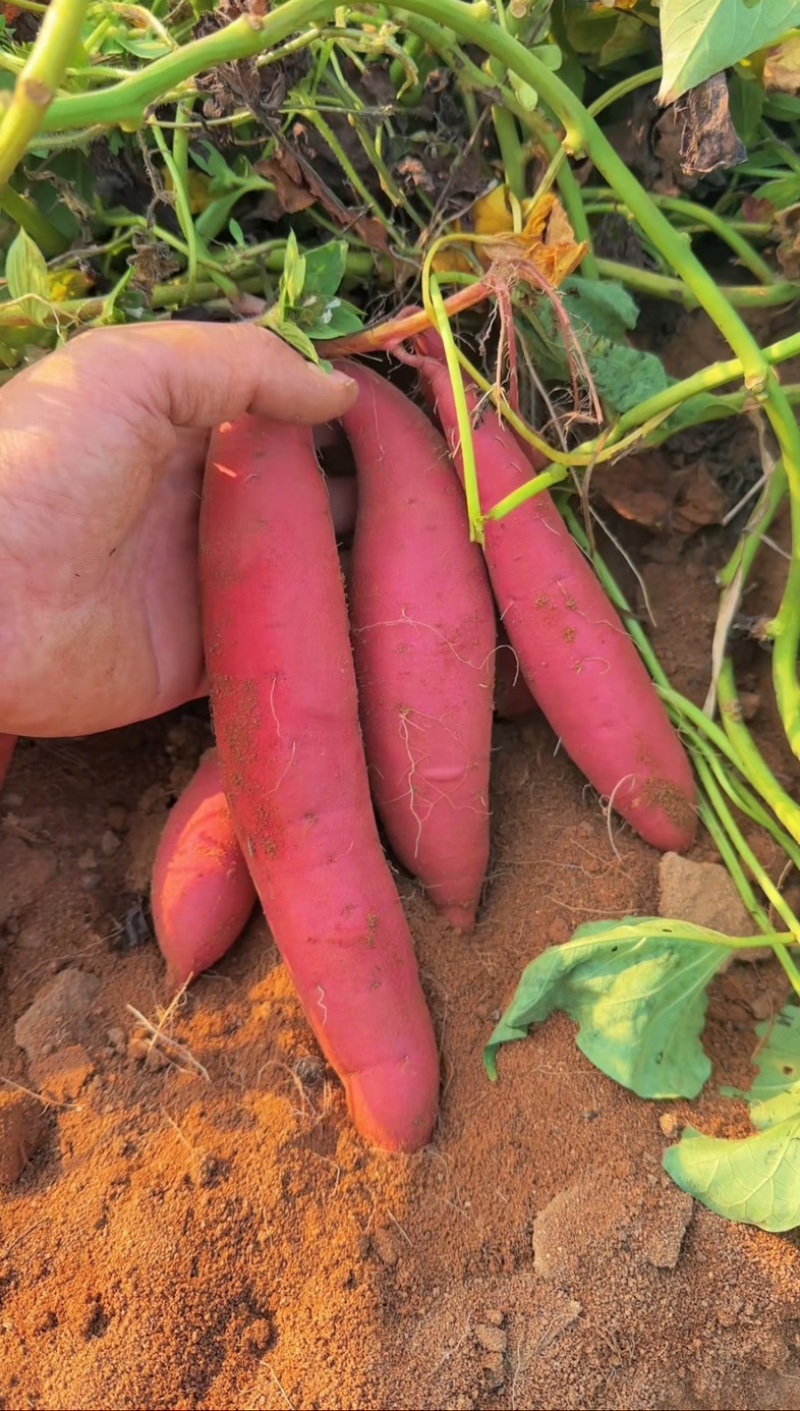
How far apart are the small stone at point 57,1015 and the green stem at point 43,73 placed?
0.76 meters

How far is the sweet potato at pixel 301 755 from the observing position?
901mm

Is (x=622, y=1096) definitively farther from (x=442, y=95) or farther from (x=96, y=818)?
(x=442, y=95)

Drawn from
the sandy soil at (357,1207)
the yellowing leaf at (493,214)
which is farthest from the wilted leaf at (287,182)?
the sandy soil at (357,1207)

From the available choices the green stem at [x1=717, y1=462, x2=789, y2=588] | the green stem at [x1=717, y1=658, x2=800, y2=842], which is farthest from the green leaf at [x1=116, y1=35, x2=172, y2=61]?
the green stem at [x1=717, y1=658, x2=800, y2=842]

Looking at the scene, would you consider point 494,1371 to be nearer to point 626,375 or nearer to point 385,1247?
point 385,1247

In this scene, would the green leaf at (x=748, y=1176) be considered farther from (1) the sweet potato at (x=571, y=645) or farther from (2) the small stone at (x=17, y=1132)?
(2) the small stone at (x=17, y=1132)

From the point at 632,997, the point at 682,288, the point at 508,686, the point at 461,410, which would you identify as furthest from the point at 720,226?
the point at 632,997

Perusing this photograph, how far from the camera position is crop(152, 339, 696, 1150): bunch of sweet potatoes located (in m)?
0.91

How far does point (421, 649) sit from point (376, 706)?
0.08 meters

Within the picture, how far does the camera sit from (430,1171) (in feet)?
2.81

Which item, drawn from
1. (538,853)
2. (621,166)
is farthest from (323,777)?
(621,166)

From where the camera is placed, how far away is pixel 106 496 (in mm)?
806

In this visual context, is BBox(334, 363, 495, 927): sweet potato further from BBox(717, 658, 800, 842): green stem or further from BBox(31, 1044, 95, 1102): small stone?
BBox(31, 1044, 95, 1102): small stone

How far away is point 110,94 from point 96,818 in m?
0.74
